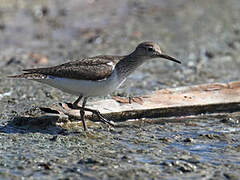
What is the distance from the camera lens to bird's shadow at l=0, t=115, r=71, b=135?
778 cm

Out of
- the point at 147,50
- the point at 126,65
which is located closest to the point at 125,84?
the point at 147,50

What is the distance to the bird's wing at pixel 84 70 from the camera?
790cm

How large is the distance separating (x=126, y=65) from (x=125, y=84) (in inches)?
96.2

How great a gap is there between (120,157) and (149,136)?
3.87ft

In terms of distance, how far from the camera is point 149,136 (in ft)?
26.0

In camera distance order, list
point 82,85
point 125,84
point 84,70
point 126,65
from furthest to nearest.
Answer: point 125,84 < point 126,65 < point 84,70 < point 82,85

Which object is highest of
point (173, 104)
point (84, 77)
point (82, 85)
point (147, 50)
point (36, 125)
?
point (147, 50)

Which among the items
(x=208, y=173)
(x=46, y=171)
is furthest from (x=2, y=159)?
(x=208, y=173)

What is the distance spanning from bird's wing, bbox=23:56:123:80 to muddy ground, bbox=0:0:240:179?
2.16 feet

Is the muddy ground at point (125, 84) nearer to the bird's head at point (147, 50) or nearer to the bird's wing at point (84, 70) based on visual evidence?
the bird's wing at point (84, 70)

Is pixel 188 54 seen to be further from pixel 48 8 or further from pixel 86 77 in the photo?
pixel 86 77

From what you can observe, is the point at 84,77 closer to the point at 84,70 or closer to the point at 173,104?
the point at 84,70

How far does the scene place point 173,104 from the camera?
28.8 ft

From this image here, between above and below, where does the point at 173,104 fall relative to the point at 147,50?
below
